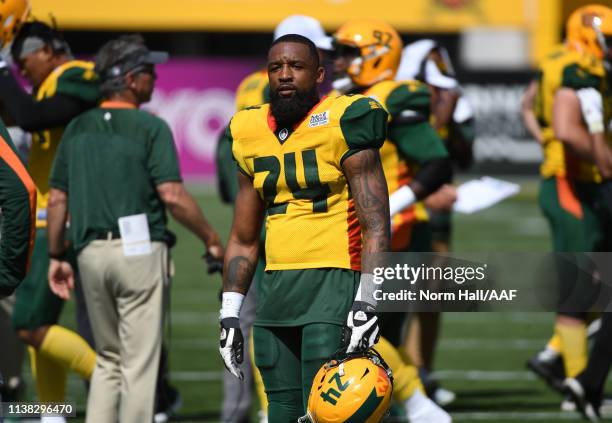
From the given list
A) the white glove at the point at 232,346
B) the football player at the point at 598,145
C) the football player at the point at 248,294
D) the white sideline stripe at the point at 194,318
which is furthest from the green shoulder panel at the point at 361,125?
the white sideline stripe at the point at 194,318

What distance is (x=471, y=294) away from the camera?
5816mm

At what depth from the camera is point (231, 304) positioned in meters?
4.89

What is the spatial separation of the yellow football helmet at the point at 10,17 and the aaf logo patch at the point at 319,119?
2.25 m

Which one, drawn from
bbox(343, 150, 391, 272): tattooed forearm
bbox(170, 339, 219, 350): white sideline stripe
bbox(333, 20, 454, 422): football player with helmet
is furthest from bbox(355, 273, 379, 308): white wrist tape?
bbox(170, 339, 219, 350): white sideline stripe

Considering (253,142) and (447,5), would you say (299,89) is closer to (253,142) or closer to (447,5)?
(253,142)

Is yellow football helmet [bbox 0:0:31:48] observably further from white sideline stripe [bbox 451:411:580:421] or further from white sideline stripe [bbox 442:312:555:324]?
white sideline stripe [bbox 442:312:555:324]

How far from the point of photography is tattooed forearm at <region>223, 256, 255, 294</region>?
4945mm

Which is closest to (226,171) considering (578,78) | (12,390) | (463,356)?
(12,390)

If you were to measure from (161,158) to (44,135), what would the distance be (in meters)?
0.89

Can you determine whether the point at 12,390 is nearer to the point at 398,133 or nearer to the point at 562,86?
the point at 398,133

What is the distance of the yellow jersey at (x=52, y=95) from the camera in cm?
638

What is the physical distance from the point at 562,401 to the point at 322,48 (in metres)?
2.56

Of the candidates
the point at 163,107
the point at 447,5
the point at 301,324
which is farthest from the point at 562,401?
the point at 447,5

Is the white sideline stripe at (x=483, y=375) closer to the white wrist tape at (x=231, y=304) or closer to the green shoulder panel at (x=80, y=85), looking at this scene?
the green shoulder panel at (x=80, y=85)
